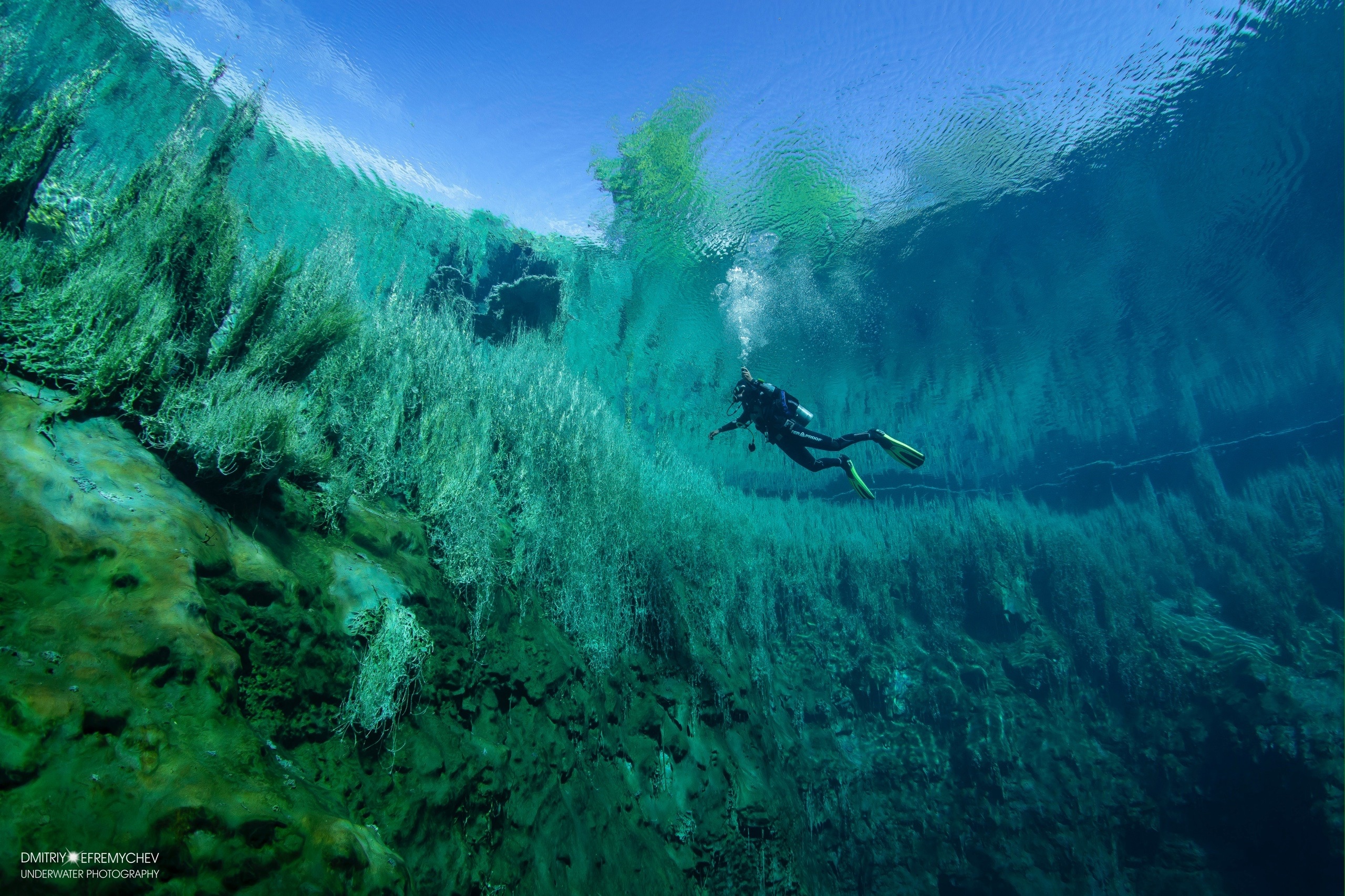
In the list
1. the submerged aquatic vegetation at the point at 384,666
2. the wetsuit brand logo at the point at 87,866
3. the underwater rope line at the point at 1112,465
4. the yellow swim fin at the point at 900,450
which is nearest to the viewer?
the wetsuit brand logo at the point at 87,866

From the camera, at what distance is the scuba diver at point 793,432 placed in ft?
28.0

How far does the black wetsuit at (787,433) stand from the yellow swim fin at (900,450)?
0.18 m

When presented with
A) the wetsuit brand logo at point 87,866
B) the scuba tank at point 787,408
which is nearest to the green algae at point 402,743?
the wetsuit brand logo at point 87,866

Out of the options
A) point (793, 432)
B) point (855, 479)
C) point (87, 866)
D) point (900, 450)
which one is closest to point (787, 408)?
point (793, 432)

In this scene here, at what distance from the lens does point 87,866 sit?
1358 mm

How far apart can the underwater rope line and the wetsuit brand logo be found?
2411 centimetres

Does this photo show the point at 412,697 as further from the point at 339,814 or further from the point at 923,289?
the point at 923,289

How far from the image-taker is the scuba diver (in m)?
8.54

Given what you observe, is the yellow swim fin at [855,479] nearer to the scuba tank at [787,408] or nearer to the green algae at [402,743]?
the scuba tank at [787,408]

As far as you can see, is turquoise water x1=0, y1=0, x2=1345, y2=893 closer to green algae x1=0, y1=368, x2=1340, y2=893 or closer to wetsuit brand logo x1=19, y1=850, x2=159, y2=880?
green algae x1=0, y1=368, x2=1340, y2=893

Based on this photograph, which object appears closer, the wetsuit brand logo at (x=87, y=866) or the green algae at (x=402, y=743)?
the wetsuit brand logo at (x=87, y=866)

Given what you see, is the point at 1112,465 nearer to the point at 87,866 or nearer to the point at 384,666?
the point at 384,666

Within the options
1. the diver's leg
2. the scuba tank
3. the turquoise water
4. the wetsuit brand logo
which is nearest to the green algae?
the wetsuit brand logo

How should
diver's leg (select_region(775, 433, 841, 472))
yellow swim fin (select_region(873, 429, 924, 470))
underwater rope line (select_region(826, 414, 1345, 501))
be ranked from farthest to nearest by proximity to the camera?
1. underwater rope line (select_region(826, 414, 1345, 501))
2. diver's leg (select_region(775, 433, 841, 472))
3. yellow swim fin (select_region(873, 429, 924, 470))
